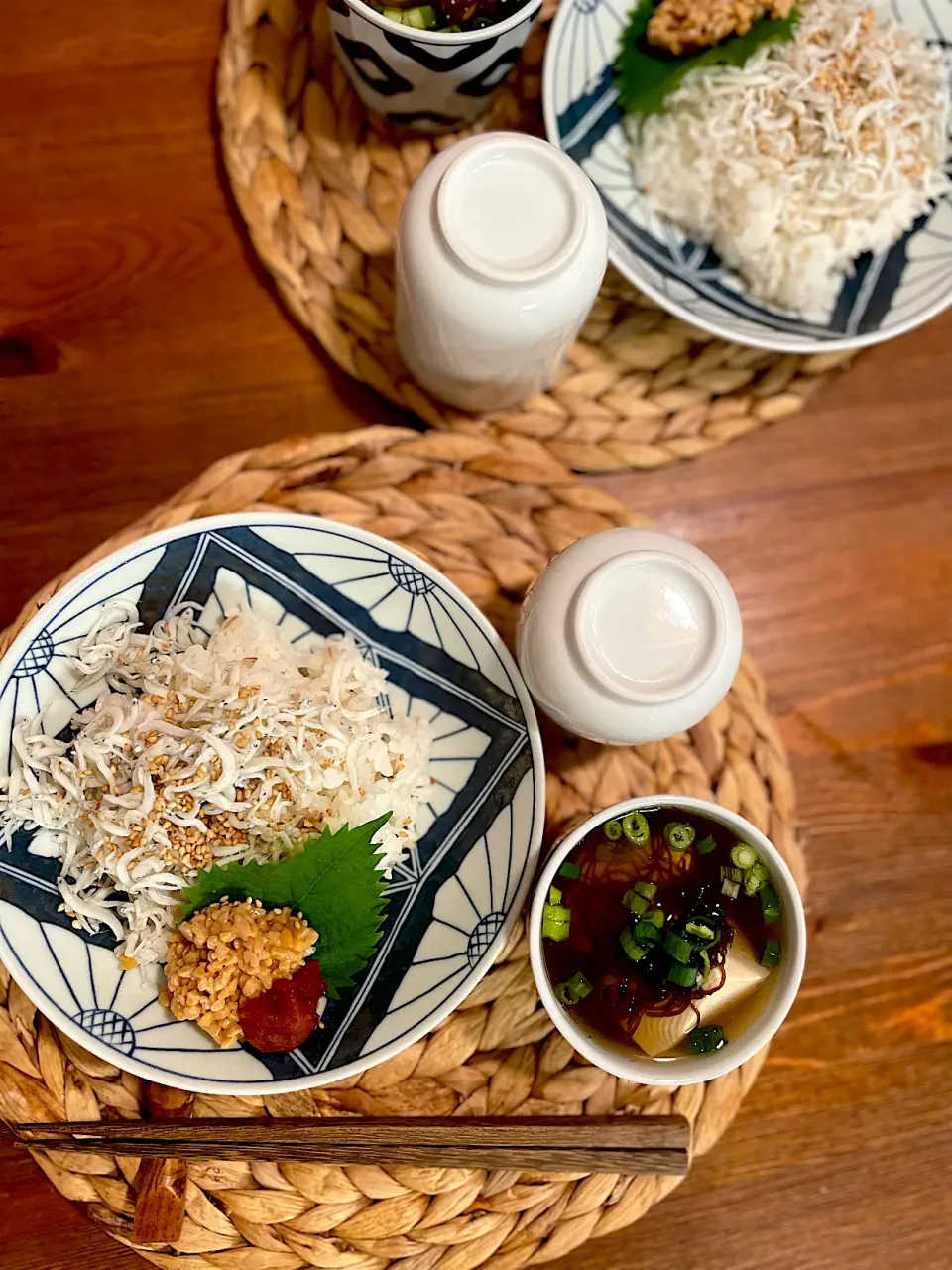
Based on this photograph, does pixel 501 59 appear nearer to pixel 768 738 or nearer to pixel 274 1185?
pixel 768 738

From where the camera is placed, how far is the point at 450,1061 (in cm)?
138

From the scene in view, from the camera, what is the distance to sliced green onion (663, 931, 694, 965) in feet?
3.95

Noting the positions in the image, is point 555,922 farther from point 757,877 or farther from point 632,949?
point 757,877

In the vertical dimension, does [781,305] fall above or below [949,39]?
below

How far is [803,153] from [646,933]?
1.20 m

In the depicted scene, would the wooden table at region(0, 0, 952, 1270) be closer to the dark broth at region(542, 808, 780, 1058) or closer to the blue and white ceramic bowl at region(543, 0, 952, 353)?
the blue and white ceramic bowl at region(543, 0, 952, 353)

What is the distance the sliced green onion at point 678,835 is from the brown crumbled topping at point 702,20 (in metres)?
1.17

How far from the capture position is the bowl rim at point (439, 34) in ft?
4.24

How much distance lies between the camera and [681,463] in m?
1.65

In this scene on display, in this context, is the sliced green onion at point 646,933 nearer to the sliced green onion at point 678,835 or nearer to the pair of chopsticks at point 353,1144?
the sliced green onion at point 678,835

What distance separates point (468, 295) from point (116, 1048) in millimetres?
1012

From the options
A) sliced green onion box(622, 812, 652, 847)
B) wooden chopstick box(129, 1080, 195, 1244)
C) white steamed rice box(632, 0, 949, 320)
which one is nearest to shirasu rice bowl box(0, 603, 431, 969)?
wooden chopstick box(129, 1080, 195, 1244)

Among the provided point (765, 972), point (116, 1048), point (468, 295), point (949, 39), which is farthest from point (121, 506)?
point (949, 39)

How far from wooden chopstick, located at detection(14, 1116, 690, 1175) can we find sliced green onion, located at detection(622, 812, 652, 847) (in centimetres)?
36
